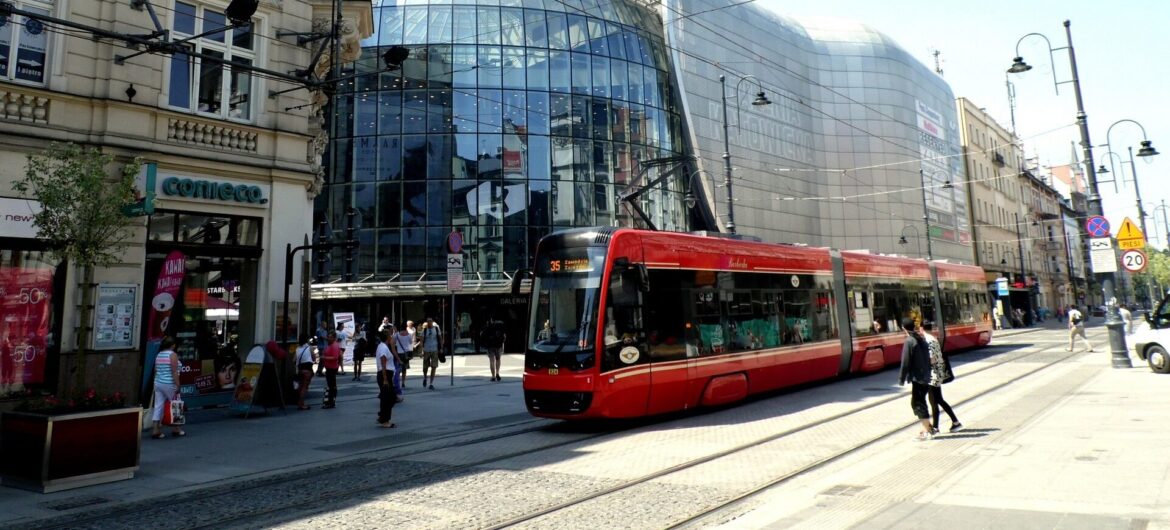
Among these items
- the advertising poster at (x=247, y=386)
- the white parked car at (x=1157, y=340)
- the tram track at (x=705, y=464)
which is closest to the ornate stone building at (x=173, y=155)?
→ the advertising poster at (x=247, y=386)

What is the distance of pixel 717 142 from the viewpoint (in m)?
37.8

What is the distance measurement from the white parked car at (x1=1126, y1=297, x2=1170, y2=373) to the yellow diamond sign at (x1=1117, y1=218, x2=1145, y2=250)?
1.45m

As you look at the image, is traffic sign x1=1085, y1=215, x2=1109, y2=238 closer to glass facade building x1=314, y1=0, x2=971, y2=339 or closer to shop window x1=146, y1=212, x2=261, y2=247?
glass facade building x1=314, y1=0, x2=971, y2=339

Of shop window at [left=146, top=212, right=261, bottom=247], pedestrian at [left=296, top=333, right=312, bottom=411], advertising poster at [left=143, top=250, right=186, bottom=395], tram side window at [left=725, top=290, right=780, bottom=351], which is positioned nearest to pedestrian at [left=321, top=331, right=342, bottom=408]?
pedestrian at [left=296, top=333, right=312, bottom=411]

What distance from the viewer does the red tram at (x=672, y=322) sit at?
10219 millimetres

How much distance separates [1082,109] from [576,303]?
1619 centimetres

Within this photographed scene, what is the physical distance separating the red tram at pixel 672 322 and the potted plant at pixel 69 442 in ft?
17.6

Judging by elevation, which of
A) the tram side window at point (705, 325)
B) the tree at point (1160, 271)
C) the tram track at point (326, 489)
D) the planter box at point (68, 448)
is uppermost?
the tree at point (1160, 271)

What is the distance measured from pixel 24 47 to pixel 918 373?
15366mm

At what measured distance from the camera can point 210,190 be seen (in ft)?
43.6

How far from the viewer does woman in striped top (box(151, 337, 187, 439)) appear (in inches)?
426

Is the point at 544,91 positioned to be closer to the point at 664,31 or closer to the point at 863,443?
the point at 664,31

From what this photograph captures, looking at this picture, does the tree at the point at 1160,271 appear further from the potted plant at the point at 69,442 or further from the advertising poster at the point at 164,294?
the potted plant at the point at 69,442

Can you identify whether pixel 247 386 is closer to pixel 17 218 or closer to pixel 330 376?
pixel 330 376
